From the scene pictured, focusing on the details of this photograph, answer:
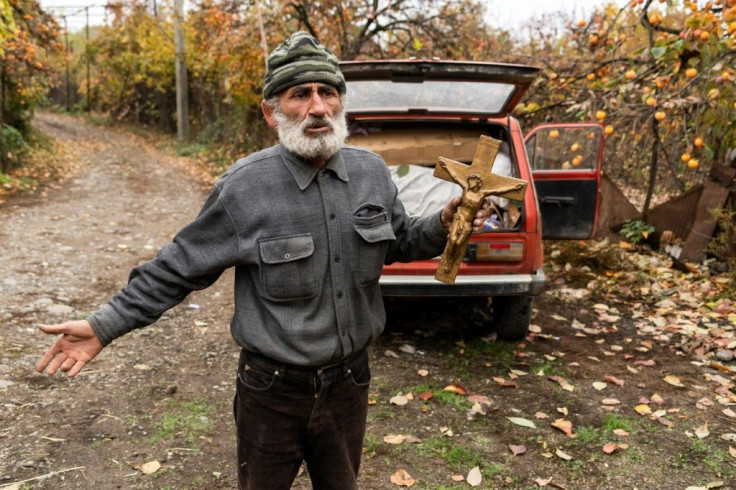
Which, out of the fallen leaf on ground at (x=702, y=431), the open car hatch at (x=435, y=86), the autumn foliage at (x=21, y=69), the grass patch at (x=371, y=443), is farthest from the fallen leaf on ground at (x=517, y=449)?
the autumn foliage at (x=21, y=69)

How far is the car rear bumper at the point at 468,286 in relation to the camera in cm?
400

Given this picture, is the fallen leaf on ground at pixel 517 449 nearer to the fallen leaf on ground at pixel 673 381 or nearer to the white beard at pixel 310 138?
the fallen leaf on ground at pixel 673 381

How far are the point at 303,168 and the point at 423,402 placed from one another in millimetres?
2244

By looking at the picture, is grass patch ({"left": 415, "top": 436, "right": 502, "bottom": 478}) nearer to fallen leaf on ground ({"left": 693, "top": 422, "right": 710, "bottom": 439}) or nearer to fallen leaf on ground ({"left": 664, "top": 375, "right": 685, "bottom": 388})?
fallen leaf on ground ({"left": 693, "top": 422, "right": 710, "bottom": 439})

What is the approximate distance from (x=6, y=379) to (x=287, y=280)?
2869mm

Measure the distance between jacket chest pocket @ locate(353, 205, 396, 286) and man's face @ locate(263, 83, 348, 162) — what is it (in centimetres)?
22

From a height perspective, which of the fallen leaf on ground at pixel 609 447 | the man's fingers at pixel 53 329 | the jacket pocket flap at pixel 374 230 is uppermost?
the jacket pocket flap at pixel 374 230

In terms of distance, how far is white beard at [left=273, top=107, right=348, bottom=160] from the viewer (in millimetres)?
1760

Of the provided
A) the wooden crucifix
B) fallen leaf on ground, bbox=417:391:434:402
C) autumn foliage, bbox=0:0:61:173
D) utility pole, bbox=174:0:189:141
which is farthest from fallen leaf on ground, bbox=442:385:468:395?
utility pole, bbox=174:0:189:141

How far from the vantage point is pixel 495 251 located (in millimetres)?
4059

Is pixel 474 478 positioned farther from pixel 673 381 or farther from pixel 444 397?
pixel 673 381

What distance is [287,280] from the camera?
1742 mm

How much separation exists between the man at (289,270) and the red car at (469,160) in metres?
2.14

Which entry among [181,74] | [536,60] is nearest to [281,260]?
[536,60]
